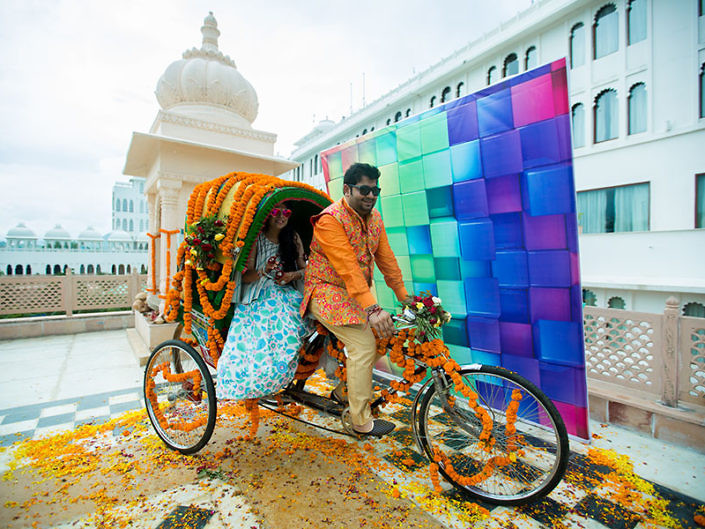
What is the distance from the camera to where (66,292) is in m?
7.25

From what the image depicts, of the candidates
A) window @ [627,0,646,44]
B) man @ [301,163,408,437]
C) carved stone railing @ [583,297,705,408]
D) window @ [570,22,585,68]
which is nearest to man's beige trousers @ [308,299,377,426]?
man @ [301,163,408,437]

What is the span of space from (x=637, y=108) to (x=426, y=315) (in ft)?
39.7

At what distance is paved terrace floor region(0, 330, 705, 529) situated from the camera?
2004 millimetres

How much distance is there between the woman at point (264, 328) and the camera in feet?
7.75

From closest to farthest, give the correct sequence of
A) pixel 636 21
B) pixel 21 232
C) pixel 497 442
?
1. pixel 497 442
2. pixel 636 21
3. pixel 21 232

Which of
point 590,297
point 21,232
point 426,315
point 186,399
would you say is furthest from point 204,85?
point 21,232

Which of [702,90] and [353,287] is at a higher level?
[702,90]

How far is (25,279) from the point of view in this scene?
689cm

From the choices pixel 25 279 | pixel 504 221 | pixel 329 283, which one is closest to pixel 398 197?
pixel 504 221

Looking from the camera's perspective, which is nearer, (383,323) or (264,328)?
(383,323)

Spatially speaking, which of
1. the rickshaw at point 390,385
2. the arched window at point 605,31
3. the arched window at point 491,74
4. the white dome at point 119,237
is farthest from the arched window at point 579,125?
the white dome at point 119,237

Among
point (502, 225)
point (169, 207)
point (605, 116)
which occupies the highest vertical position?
point (605, 116)

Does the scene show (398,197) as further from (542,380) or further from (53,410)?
(53,410)

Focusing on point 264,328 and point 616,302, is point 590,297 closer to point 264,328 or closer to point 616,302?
point 616,302
